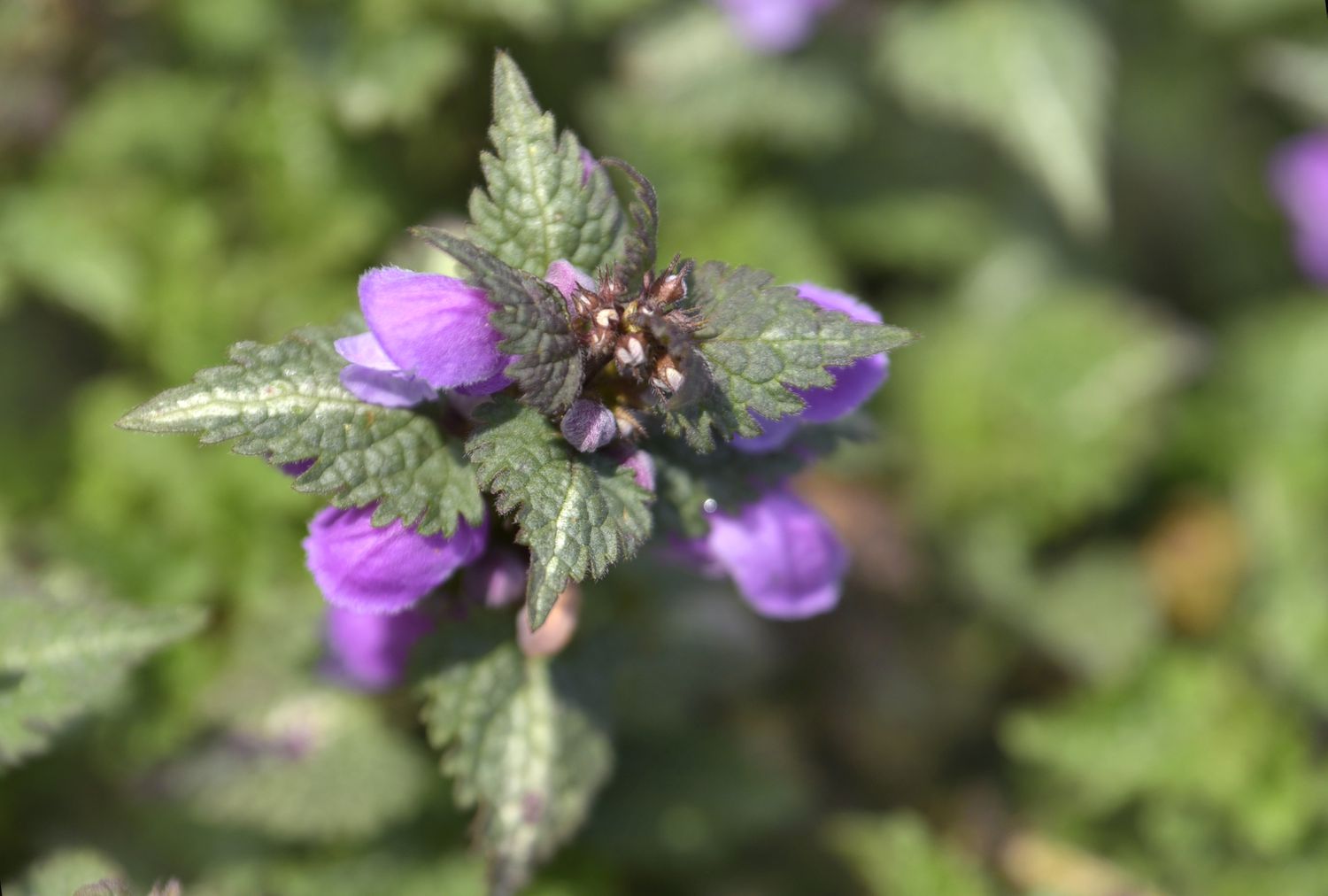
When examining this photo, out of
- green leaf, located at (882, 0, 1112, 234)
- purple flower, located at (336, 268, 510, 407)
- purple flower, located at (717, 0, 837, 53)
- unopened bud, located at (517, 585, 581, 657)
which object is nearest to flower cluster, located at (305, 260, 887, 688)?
purple flower, located at (336, 268, 510, 407)

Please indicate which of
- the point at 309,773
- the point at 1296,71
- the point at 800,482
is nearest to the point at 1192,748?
the point at 800,482

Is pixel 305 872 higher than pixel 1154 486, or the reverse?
pixel 1154 486


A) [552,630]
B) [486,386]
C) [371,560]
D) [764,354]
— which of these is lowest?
[552,630]

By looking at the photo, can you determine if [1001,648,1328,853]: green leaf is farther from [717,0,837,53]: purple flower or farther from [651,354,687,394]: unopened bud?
[717,0,837,53]: purple flower

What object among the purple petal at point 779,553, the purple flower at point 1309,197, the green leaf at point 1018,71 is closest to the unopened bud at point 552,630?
the purple petal at point 779,553

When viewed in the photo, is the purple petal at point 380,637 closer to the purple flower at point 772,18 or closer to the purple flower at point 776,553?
the purple flower at point 776,553

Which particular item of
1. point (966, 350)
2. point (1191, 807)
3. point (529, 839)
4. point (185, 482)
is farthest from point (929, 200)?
point (529, 839)

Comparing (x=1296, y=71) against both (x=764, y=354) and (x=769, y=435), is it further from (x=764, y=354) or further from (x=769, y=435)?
(x=764, y=354)

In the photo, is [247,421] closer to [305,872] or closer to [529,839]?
[529,839]
